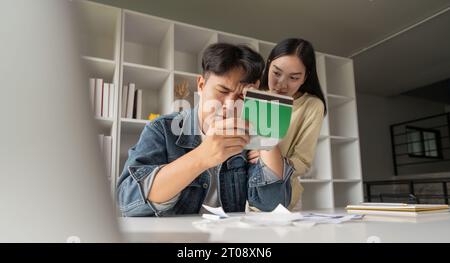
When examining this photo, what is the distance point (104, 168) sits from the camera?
0.11 meters

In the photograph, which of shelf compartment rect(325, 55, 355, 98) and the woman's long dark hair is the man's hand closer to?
the woman's long dark hair

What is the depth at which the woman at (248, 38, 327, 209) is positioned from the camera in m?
1.07

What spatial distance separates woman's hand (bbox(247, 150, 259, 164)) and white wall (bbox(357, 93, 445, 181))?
122 inches

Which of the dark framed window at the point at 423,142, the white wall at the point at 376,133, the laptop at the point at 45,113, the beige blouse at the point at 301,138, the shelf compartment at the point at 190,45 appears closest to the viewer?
the laptop at the point at 45,113

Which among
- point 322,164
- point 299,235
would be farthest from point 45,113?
point 322,164

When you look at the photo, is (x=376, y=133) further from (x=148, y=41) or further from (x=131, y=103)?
(x=131, y=103)

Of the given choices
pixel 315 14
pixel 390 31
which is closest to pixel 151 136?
pixel 315 14

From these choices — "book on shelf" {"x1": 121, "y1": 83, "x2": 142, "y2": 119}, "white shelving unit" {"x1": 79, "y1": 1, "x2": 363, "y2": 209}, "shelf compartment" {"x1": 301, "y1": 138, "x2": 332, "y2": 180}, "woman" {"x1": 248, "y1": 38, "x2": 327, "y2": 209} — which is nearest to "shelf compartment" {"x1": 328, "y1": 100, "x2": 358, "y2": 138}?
"white shelving unit" {"x1": 79, "y1": 1, "x2": 363, "y2": 209}

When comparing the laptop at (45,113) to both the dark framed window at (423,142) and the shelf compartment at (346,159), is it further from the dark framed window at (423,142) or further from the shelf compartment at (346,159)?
the dark framed window at (423,142)

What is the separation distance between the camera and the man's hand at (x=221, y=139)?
0.66m

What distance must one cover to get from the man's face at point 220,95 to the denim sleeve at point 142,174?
16 centimetres

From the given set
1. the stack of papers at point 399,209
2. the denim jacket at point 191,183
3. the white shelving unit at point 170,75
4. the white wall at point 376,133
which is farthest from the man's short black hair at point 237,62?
the white wall at point 376,133

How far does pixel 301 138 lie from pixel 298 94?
18 centimetres

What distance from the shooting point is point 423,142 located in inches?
176
